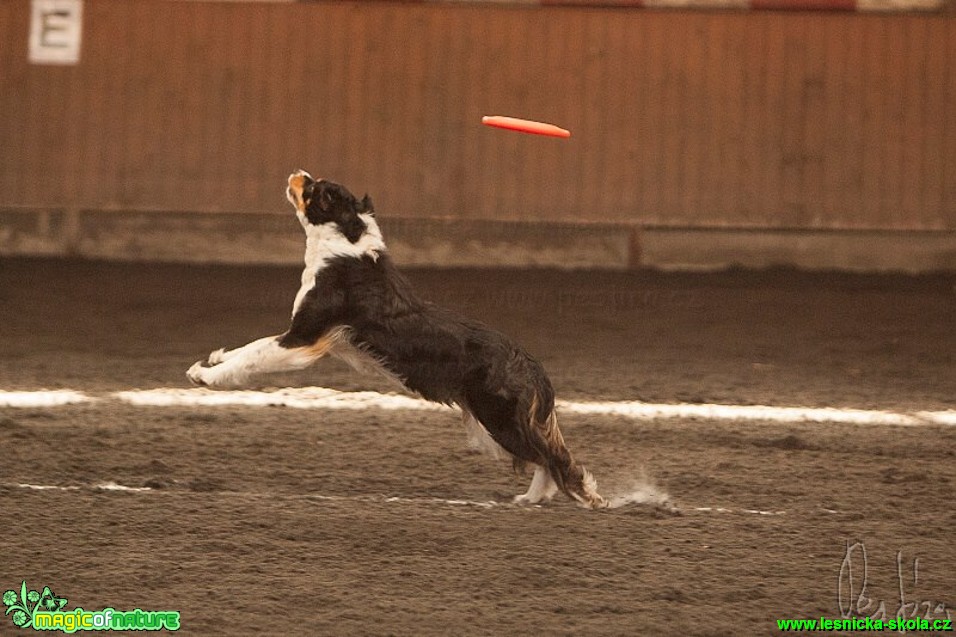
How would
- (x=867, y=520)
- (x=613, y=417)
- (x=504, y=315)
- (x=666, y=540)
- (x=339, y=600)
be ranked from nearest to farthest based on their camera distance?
1. (x=339, y=600)
2. (x=666, y=540)
3. (x=867, y=520)
4. (x=613, y=417)
5. (x=504, y=315)

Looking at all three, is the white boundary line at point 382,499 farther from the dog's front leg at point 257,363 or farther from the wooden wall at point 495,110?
the wooden wall at point 495,110

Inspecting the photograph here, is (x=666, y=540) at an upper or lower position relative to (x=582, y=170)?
lower

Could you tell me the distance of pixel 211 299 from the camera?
12.3m

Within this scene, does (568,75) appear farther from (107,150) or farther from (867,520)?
(867,520)

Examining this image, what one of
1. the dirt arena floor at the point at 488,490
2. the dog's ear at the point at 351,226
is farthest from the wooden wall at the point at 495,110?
the dog's ear at the point at 351,226

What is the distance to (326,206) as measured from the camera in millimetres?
6375

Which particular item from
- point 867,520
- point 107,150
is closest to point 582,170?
point 107,150

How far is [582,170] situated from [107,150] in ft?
14.5

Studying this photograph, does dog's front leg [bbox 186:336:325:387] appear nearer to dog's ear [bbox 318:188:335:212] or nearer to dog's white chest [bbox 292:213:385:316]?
dog's white chest [bbox 292:213:385:316]

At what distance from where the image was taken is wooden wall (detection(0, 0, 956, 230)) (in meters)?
13.7

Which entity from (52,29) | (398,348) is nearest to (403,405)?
(398,348)

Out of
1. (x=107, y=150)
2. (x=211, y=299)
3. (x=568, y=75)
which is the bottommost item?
(x=211, y=299)

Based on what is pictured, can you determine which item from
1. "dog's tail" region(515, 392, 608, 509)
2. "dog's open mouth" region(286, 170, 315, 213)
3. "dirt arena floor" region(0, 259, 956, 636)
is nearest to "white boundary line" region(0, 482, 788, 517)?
"dirt arena floor" region(0, 259, 956, 636)

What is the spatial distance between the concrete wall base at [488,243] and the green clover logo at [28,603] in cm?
884
